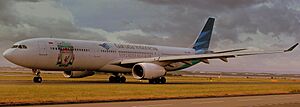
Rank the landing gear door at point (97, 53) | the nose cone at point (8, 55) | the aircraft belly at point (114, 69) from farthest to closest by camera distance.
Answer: the aircraft belly at point (114, 69)
the landing gear door at point (97, 53)
the nose cone at point (8, 55)

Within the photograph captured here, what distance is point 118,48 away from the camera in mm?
42250

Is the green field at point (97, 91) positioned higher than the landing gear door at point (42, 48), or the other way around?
the landing gear door at point (42, 48)

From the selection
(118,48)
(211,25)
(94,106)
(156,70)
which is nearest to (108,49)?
(118,48)

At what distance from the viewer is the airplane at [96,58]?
34844 mm

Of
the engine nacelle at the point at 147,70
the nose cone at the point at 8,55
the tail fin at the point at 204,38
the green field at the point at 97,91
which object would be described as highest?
the tail fin at the point at 204,38

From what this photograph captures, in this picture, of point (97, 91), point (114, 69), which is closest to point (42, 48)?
point (114, 69)

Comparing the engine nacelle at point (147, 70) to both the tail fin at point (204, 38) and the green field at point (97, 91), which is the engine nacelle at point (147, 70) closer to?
the green field at point (97, 91)

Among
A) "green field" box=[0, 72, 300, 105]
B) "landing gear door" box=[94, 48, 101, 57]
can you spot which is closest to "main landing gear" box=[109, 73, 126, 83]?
"landing gear door" box=[94, 48, 101, 57]

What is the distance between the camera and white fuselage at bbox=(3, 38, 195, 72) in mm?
34625

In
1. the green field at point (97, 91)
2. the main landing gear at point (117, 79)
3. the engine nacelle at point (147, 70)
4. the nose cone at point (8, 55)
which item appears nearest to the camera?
the green field at point (97, 91)

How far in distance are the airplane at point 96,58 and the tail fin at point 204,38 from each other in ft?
23.6

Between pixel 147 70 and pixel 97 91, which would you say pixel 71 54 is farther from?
pixel 97 91

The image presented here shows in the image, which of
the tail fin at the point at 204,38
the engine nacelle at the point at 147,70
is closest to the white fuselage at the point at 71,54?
the engine nacelle at the point at 147,70

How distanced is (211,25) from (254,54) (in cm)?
1413
